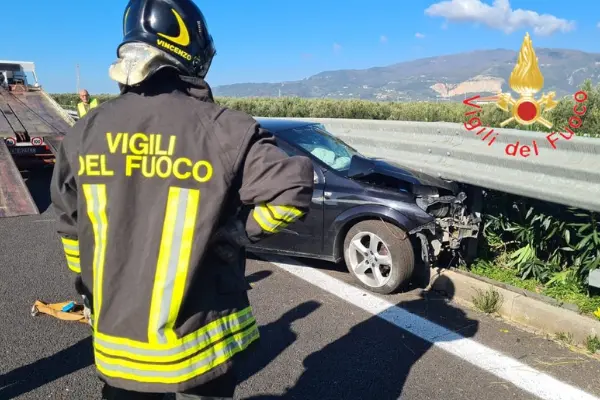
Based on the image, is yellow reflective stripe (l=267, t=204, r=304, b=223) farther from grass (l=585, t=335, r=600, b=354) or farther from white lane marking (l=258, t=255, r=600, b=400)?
grass (l=585, t=335, r=600, b=354)

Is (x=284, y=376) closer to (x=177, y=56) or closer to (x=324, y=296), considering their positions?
(x=324, y=296)

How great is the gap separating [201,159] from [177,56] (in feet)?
1.25

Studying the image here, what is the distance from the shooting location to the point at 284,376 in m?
3.49

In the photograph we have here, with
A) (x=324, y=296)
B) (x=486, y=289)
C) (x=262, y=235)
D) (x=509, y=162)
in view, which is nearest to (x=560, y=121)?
(x=509, y=162)

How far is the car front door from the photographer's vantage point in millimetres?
5414

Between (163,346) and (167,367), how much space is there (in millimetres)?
69

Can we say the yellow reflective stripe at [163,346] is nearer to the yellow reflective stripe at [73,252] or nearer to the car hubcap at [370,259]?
the yellow reflective stripe at [73,252]

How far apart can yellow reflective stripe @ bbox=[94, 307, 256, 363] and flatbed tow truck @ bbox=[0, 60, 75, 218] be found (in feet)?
23.1

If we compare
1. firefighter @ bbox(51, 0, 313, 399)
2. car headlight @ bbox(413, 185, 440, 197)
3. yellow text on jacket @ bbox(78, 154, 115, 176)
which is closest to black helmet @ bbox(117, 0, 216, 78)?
firefighter @ bbox(51, 0, 313, 399)

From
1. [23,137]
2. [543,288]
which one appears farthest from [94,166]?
[23,137]

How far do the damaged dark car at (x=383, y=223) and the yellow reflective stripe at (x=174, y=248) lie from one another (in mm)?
3559

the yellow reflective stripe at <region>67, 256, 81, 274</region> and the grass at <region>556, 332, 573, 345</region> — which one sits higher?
the yellow reflective stripe at <region>67, 256, 81, 274</region>

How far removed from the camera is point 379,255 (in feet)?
16.6

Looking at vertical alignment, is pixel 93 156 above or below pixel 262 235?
above
